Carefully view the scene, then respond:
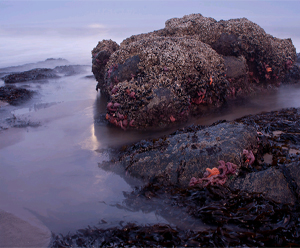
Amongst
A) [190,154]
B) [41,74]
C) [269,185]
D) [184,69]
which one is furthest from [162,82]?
[41,74]

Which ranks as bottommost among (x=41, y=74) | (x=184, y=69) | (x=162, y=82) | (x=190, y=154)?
(x=190, y=154)

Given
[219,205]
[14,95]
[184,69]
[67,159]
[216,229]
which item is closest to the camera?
[216,229]

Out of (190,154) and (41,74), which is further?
(41,74)

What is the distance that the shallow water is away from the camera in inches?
98.2

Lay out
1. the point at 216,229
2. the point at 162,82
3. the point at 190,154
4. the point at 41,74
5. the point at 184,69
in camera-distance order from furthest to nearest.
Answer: the point at 41,74 → the point at 184,69 → the point at 162,82 → the point at 190,154 → the point at 216,229

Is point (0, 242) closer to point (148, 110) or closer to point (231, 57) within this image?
point (148, 110)

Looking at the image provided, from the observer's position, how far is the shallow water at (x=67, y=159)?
2.49 m

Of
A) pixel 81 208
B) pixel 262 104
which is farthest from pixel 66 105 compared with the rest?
pixel 262 104

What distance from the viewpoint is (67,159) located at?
3.58 m

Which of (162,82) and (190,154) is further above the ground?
(162,82)

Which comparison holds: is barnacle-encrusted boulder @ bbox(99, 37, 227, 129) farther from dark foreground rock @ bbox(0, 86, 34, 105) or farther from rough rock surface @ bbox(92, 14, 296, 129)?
dark foreground rock @ bbox(0, 86, 34, 105)

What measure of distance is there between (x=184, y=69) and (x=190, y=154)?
2.70 meters

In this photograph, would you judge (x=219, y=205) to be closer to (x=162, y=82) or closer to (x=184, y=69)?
(x=162, y=82)

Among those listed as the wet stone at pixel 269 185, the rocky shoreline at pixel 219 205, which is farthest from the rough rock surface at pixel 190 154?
the wet stone at pixel 269 185
